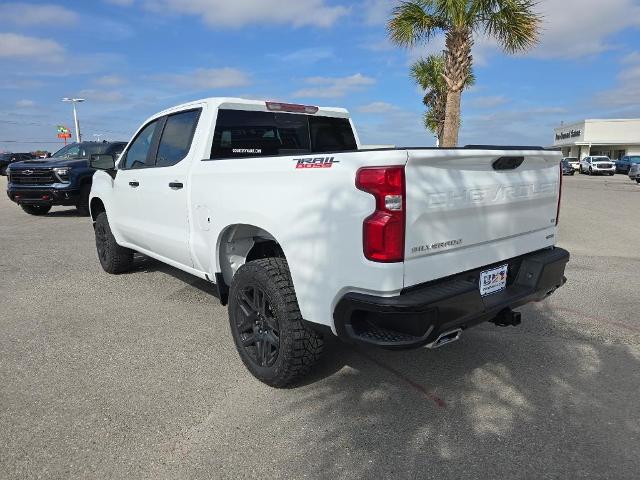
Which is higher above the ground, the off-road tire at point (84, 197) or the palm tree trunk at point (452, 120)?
the palm tree trunk at point (452, 120)

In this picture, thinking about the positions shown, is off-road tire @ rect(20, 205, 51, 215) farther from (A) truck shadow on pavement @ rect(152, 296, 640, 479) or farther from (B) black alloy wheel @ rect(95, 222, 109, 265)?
(A) truck shadow on pavement @ rect(152, 296, 640, 479)

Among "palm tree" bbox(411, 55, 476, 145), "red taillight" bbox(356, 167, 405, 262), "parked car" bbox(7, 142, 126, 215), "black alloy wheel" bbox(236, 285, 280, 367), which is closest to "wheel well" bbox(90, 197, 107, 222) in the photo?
"black alloy wheel" bbox(236, 285, 280, 367)

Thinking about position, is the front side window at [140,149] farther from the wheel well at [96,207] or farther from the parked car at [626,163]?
the parked car at [626,163]

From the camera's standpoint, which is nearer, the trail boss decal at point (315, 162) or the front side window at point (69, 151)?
the trail boss decal at point (315, 162)

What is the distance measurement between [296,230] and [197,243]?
1410 millimetres

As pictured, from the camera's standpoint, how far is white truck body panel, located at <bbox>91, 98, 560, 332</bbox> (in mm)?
2557

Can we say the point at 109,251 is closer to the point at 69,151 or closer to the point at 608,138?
the point at 69,151

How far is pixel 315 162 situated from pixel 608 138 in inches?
2676

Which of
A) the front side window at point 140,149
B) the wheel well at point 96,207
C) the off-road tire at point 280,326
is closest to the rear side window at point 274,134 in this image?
the front side window at point 140,149

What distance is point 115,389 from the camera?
334cm

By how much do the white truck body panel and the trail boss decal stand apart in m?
0.03

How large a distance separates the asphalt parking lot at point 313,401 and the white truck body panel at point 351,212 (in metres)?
0.71

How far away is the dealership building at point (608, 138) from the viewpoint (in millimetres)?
58344

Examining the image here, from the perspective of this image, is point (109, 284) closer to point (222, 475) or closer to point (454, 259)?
point (222, 475)
